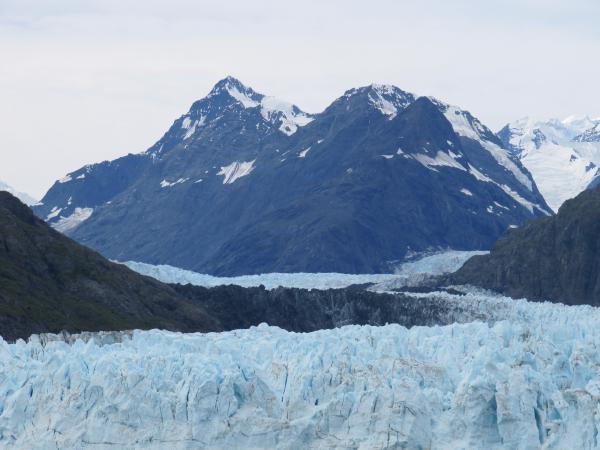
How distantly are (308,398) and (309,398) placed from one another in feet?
0.29

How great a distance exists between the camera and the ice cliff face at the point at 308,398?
416 ft

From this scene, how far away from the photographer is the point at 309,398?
436 ft

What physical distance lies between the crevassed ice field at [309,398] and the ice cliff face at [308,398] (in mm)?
121

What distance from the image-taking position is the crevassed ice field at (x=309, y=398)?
127m

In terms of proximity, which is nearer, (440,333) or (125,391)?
(125,391)

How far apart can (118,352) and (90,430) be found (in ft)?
46.2

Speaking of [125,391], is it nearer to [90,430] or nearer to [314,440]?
[90,430]

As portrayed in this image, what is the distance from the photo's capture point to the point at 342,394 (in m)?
131

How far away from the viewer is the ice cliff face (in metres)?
127

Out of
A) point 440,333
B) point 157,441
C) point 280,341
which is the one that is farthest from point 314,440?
point 440,333

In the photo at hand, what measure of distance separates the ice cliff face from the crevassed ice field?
121 mm

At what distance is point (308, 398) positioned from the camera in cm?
13300

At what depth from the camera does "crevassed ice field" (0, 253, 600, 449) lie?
416ft

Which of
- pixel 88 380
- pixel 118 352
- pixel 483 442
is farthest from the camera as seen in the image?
pixel 118 352
